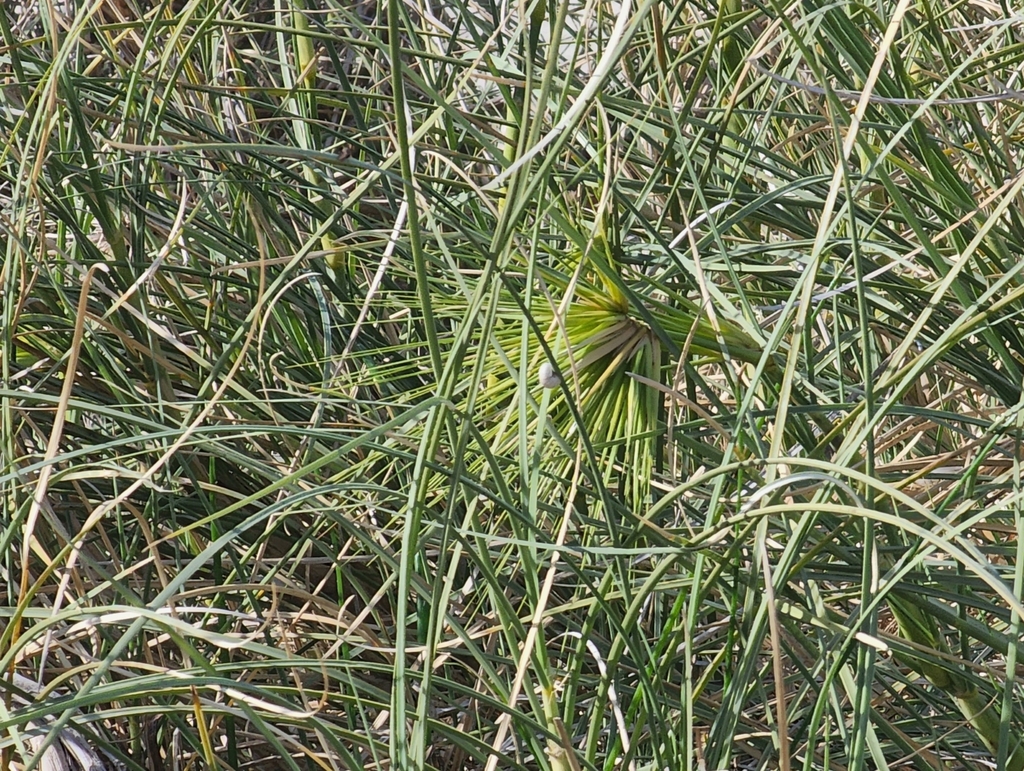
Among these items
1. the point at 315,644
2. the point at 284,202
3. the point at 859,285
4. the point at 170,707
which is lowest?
the point at 315,644

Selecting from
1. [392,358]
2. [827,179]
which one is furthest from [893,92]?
[392,358]

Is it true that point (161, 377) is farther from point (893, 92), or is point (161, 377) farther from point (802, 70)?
point (802, 70)

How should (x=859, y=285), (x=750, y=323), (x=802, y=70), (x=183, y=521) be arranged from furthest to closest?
(x=802, y=70) < (x=183, y=521) < (x=750, y=323) < (x=859, y=285)

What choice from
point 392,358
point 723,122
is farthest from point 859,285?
point 392,358

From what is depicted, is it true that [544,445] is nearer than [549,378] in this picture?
No

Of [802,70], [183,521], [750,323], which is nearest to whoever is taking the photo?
[750,323]

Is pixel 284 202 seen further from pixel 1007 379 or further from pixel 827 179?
pixel 1007 379

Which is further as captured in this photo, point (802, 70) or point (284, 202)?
point (802, 70)

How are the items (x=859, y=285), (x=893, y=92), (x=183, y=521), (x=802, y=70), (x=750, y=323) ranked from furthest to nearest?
(x=802, y=70)
(x=183, y=521)
(x=893, y=92)
(x=750, y=323)
(x=859, y=285)

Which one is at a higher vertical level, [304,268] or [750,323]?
[750,323]
